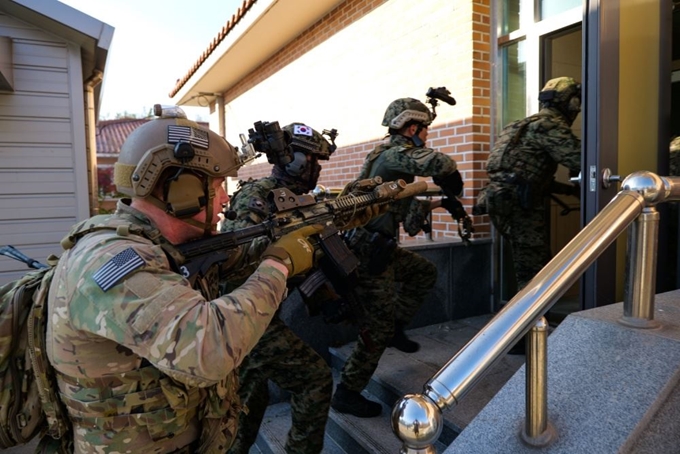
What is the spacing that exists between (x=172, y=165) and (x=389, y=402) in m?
2.35

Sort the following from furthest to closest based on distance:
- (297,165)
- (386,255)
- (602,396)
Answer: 1. (386,255)
2. (297,165)
3. (602,396)

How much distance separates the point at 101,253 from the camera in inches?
53.2

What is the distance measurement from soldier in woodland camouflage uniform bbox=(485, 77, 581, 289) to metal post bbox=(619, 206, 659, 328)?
1.72m

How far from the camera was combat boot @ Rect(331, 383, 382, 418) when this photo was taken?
306 cm

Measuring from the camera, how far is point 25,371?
1467mm

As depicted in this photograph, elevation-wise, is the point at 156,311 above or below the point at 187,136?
below

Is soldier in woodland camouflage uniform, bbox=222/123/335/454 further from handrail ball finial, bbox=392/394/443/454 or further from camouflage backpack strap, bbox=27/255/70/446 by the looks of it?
handrail ball finial, bbox=392/394/443/454

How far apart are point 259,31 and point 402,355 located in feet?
19.0

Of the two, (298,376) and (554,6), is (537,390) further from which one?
(554,6)

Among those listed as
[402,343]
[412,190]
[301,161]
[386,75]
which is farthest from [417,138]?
[386,75]

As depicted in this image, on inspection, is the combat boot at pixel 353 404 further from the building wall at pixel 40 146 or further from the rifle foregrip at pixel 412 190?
the building wall at pixel 40 146

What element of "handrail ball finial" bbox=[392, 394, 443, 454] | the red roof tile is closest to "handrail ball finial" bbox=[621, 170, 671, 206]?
"handrail ball finial" bbox=[392, 394, 443, 454]

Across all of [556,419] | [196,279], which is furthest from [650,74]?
[196,279]

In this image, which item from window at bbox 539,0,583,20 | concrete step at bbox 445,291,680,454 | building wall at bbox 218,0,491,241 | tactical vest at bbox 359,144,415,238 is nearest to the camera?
concrete step at bbox 445,291,680,454
